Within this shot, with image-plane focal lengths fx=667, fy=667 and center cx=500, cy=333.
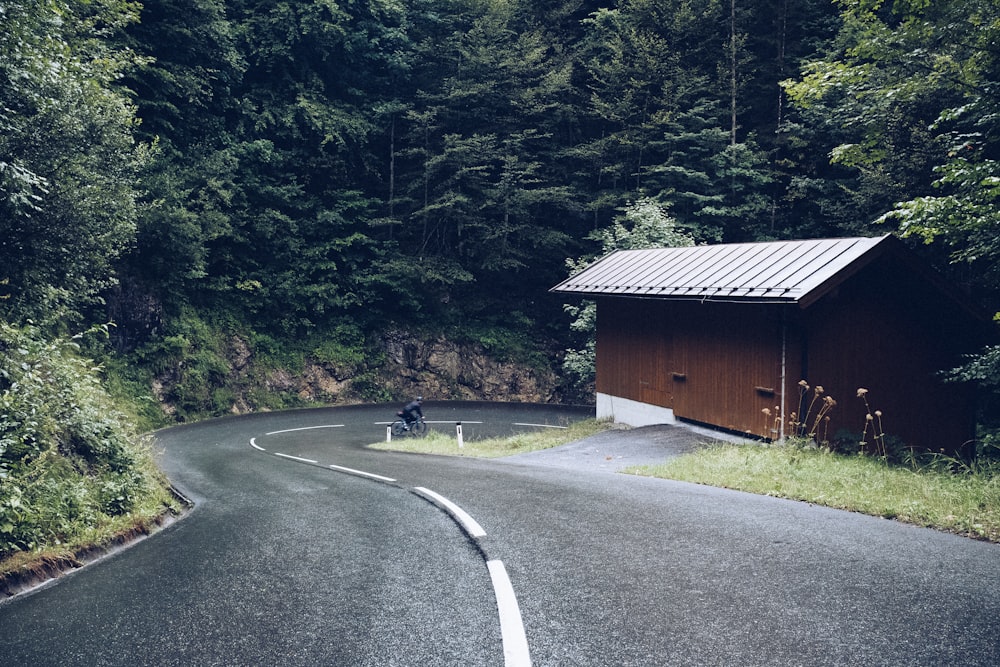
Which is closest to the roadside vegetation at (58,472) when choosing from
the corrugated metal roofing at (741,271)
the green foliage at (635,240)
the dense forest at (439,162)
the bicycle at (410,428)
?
the bicycle at (410,428)

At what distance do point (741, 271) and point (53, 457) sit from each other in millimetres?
14473

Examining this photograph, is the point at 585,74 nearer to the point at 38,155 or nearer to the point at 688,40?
the point at 688,40

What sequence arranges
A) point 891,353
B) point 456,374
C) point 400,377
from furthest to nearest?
1. point 456,374
2. point 400,377
3. point 891,353

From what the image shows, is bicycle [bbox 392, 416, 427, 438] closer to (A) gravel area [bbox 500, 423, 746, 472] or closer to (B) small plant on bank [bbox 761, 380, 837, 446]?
(A) gravel area [bbox 500, 423, 746, 472]

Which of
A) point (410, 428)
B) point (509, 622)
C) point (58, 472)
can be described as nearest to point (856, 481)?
point (509, 622)

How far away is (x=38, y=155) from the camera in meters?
11.4

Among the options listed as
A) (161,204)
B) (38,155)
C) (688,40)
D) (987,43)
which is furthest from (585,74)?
(38,155)

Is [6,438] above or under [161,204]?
under

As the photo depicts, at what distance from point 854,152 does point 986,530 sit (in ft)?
40.3

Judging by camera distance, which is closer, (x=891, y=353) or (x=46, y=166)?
(x=46, y=166)

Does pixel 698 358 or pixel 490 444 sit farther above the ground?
pixel 698 358

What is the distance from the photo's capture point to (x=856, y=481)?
8.89 meters

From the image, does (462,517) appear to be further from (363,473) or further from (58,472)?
(363,473)

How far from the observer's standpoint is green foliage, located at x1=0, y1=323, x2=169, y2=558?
669cm
